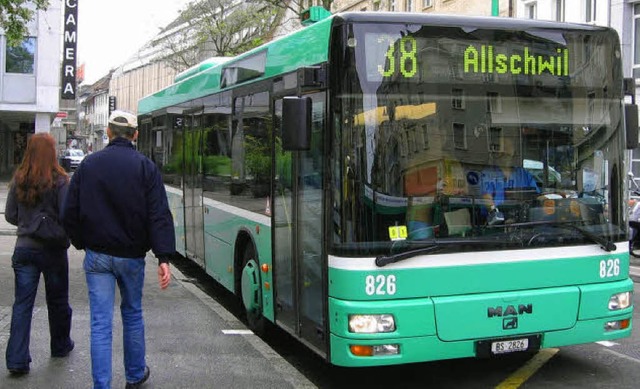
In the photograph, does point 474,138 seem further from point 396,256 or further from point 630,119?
point 630,119

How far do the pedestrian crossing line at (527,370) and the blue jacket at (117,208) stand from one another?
2780 millimetres

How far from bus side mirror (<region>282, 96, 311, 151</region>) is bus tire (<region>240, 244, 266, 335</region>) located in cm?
216

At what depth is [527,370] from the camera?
5.85 meters

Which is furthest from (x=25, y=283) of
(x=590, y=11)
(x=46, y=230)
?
(x=590, y=11)

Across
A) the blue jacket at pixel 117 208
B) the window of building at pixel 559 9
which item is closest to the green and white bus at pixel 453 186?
the blue jacket at pixel 117 208

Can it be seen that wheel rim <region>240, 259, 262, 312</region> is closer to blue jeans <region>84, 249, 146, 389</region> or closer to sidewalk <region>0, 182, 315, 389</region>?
sidewalk <region>0, 182, 315, 389</region>

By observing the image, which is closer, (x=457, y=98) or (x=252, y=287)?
(x=457, y=98)

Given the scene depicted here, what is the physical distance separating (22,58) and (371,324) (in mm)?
30875

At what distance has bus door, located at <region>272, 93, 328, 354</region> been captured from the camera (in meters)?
5.02

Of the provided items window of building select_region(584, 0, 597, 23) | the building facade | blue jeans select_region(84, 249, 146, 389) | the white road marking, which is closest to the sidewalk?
the white road marking

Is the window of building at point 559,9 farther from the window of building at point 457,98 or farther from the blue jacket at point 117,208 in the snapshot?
the blue jacket at point 117,208

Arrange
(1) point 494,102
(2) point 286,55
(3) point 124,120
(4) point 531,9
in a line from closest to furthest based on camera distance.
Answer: (3) point 124,120 < (1) point 494,102 < (2) point 286,55 < (4) point 531,9

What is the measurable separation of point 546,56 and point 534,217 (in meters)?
1.13

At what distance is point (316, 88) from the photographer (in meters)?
4.99
